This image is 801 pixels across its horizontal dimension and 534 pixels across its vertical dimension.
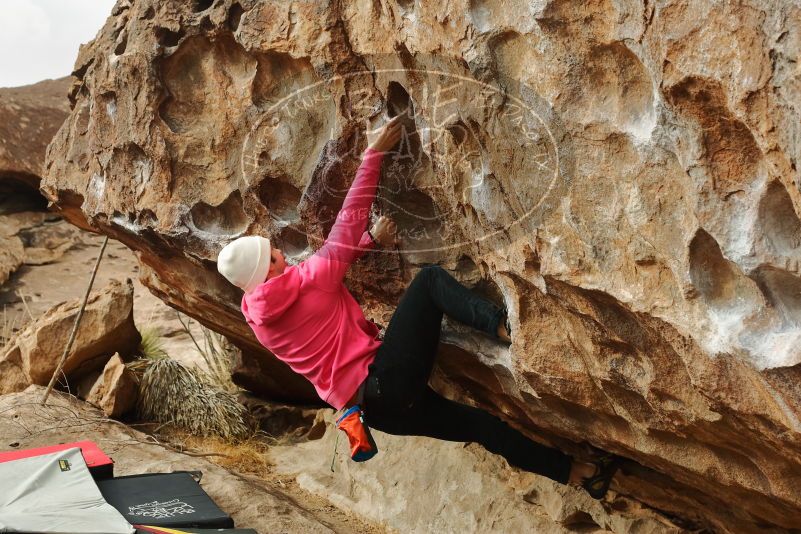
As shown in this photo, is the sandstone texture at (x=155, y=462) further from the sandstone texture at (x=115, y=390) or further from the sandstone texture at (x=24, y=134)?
the sandstone texture at (x=24, y=134)

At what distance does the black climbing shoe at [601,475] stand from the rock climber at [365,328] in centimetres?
15

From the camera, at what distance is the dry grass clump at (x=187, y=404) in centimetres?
Result: 550

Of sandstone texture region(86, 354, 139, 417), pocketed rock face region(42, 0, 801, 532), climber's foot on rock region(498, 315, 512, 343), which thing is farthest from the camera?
sandstone texture region(86, 354, 139, 417)

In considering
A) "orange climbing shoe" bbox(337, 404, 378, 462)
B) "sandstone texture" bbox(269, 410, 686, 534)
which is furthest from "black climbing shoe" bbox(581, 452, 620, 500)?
"orange climbing shoe" bbox(337, 404, 378, 462)

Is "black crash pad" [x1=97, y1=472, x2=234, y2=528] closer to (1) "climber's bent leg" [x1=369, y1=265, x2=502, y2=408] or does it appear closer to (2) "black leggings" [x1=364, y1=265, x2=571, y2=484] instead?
(2) "black leggings" [x1=364, y1=265, x2=571, y2=484]

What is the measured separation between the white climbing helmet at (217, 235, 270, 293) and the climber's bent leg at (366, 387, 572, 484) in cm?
68

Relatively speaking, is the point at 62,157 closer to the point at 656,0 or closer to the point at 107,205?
the point at 107,205

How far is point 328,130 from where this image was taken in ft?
11.5

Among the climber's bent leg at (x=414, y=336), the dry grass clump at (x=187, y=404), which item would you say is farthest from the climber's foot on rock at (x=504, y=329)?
the dry grass clump at (x=187, y=404)

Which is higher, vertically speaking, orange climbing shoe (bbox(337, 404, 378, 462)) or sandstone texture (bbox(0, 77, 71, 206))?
sandstone texture (bbox(0, 77, 71, 206))

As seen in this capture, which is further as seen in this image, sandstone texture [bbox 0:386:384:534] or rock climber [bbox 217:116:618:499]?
sandstone texture [bbox 0:386:384:534]

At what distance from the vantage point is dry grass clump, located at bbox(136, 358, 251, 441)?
5.50 meters

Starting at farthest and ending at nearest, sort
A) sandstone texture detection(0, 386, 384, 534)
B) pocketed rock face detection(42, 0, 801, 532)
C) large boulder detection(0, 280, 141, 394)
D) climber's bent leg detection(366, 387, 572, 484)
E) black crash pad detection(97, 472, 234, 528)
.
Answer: large boulder detection(0, 280, 141, 394) < sandstone texture detection(0, 386, 384, 534) < black crash pad detection(97, 472, 234, 528) < climber's bent leg detection(366, 387, 572, 484) < pocketed rock face detection(42, 0, 801, 532)

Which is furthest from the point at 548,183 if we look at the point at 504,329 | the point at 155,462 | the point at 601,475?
the point at 155,462
